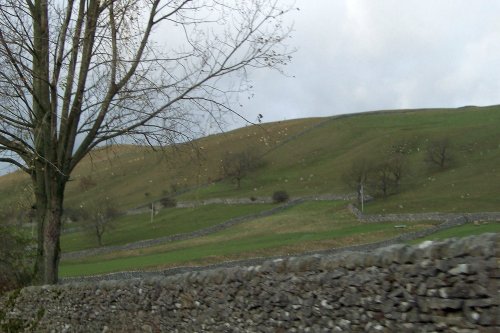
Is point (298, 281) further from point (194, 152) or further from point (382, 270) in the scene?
point (194, 152)

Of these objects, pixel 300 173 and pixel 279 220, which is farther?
pixel 300 173

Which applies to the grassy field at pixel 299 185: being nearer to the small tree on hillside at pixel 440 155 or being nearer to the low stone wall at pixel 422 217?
the small tree on hillside at pixel 440 155

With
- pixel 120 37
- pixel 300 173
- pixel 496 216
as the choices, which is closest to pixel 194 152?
pixel 120 37

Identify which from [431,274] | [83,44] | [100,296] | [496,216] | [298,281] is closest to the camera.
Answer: [431,274]

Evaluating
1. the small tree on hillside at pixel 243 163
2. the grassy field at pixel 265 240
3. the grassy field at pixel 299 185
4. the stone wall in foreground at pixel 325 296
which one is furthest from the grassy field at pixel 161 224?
the stone wall in foreground at pixel 325 296

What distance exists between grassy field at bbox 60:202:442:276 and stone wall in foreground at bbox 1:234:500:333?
35.7 m

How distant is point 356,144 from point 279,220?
4918 centimetres

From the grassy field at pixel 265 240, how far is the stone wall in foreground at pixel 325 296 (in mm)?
35695

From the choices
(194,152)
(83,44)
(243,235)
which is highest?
(83,44)

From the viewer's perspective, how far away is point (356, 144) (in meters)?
122

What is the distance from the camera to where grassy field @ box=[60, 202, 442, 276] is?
49062 mm

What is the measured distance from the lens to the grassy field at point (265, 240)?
49.1m

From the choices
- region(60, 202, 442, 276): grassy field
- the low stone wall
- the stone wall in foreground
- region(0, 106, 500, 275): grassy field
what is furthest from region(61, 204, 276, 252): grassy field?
the stone wall in foreground

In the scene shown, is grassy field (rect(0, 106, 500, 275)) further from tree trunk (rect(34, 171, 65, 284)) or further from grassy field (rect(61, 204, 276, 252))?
tree trunk (rect(34, 171, 65, 284))
